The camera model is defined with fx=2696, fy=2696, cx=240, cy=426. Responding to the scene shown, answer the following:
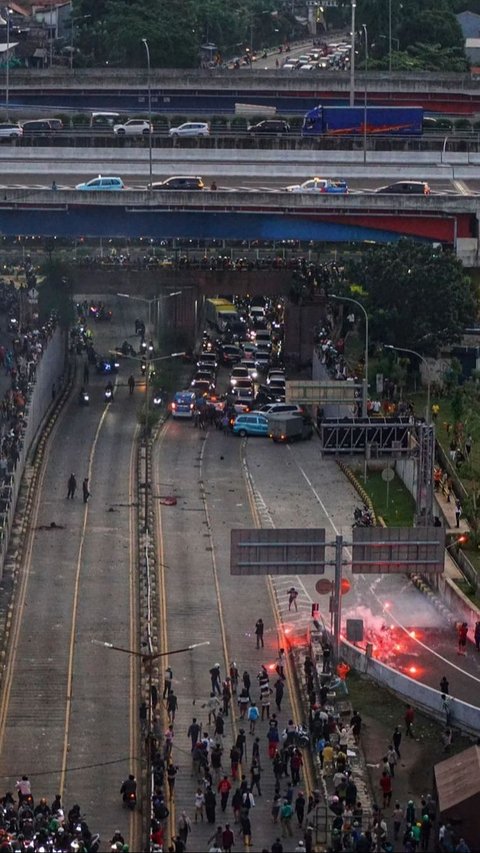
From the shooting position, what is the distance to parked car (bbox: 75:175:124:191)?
114625 mm

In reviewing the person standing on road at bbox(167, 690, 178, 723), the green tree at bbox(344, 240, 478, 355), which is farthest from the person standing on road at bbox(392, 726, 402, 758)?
the green tree at bbox(344, 240, 478, 355)

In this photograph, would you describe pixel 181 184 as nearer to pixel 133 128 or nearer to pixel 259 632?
pixel 133 128

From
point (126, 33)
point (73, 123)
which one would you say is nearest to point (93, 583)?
point (73, 123)

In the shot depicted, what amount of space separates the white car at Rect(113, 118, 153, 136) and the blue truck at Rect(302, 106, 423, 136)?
8.46 meters

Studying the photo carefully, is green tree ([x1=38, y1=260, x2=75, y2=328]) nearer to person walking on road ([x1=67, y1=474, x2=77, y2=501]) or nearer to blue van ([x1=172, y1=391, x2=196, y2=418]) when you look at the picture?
blue van ([x1=172, y1=391, x2=196, y2=418])

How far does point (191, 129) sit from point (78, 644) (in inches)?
2595

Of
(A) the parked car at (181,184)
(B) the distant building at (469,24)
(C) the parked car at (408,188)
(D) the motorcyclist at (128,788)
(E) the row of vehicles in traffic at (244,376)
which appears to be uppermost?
(B) the distant building at (469,24)

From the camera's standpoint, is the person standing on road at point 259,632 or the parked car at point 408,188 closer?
the person standing on road at point 259,632

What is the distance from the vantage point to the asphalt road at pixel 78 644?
64750mm

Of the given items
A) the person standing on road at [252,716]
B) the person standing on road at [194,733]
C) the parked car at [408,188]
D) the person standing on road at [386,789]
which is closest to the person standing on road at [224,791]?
the person standing on road at [194,733]

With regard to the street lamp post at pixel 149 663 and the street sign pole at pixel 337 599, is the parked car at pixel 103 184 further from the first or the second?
the street sign pole at pixel 337 599

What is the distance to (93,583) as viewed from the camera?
263 feet

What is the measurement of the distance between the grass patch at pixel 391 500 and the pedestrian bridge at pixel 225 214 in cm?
2377

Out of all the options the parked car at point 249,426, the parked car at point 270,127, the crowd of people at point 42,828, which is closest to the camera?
the crowd of people at point 42,828
